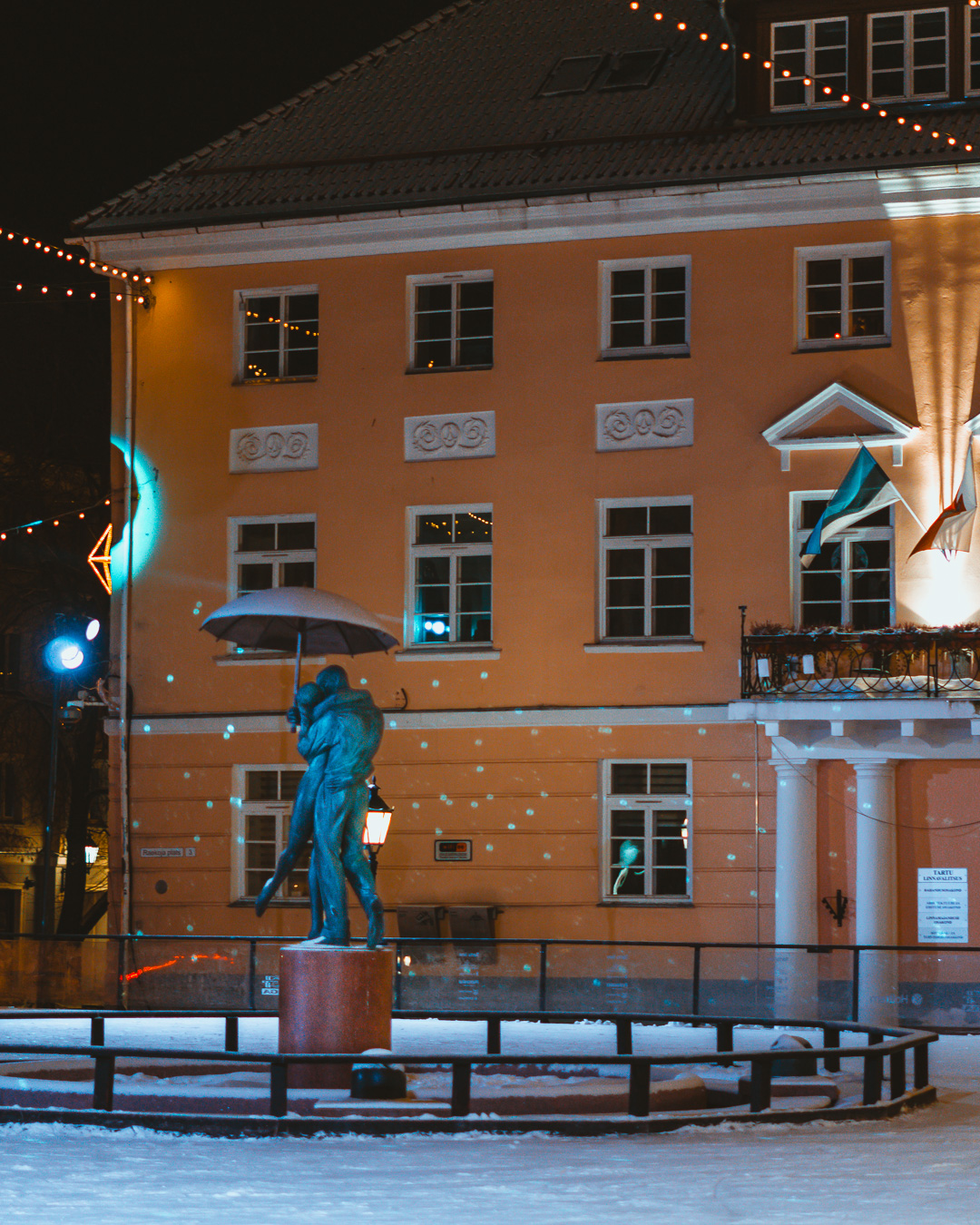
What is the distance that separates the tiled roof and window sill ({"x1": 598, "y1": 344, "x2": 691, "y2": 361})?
6.58ft

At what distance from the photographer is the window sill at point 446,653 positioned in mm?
24359

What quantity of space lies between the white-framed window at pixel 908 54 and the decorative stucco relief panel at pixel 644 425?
4581mm

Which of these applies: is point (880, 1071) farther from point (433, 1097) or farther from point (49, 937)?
point (49, 937)

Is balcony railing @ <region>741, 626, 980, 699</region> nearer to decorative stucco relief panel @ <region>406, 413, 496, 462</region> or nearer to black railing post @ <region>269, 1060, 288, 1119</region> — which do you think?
decorative stucco relief panel @ <region>406, 413, 496, 462</region>

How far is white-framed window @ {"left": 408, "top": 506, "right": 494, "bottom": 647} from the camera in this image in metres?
24.7

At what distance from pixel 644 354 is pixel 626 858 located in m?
6.23

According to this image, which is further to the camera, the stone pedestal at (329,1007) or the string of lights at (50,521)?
the string of lights at (50,521)

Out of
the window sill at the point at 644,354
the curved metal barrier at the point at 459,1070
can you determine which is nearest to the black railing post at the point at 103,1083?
the curved metal barrier at the point at 459,1070

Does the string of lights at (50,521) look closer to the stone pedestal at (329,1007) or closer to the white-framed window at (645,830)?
the white-framed window at (645,830)

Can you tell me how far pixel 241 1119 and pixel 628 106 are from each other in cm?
1734

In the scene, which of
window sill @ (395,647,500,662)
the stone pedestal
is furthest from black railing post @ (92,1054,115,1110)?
window sill @ (395,647,500,662)

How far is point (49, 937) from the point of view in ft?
70.9

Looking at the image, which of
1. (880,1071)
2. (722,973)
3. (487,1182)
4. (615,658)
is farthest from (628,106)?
(487,1182)

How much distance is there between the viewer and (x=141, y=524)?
26.1 meters
